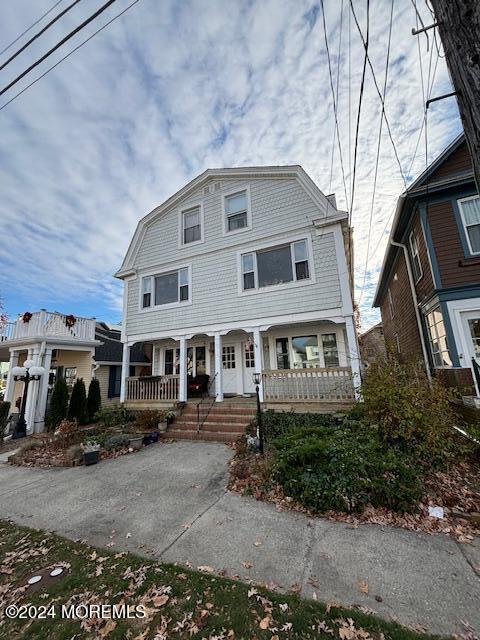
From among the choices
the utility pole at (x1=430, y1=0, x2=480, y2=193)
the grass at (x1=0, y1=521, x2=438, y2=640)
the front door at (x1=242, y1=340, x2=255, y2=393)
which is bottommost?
the grass at (x1=0, y1=521, x2=438, y2=640)

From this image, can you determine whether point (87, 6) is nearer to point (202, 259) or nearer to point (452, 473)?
point (202, 259)

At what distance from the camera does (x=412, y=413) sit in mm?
5020

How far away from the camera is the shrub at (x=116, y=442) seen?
7.72 metres

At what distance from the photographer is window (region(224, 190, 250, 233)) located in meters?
11.0

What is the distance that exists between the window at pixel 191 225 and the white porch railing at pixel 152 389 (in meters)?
6.07

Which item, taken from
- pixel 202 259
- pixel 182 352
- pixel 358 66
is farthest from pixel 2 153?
pixel 358 66

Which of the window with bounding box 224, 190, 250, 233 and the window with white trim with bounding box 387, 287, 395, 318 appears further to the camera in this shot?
the window with white trim with bounding box 387, 287, 395, 318

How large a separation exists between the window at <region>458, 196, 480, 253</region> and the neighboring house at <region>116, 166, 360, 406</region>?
10.7 feet

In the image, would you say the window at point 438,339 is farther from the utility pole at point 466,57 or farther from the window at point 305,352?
the utility pole at point 466,57

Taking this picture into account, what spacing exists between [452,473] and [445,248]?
621cm

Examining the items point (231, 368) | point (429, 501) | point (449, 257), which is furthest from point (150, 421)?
point (449, 257)

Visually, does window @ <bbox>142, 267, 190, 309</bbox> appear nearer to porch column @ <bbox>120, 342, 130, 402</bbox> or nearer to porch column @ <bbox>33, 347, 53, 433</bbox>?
porch column @ <bbox>120, 342, 130, 402</bbox>

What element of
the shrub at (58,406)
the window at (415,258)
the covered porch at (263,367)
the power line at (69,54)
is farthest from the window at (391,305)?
the shrub at (58,406)

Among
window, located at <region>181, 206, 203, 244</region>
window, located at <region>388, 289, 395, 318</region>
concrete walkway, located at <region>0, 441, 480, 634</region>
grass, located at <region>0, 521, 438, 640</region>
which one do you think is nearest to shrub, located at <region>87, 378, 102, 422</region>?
concrete walkway, located at <region>0, 441, 480, 634</region>
